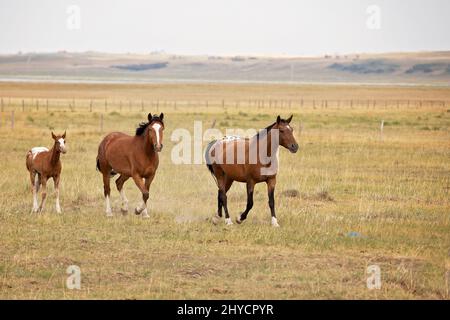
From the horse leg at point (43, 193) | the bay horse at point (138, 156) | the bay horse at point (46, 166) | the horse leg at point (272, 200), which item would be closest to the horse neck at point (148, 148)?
the bay horse at point (138, 156)

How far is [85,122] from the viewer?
150 ft

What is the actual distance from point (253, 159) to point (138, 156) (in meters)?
2.41

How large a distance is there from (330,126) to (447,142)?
10912 mm

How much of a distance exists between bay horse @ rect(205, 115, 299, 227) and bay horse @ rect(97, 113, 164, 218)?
1246mm

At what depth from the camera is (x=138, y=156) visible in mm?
16297

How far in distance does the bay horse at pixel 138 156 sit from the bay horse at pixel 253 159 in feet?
4.09

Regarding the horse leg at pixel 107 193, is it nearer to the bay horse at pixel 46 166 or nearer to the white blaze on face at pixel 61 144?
the bay horse at pixel 46 166

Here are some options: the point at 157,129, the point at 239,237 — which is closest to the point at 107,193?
the point at 157,129

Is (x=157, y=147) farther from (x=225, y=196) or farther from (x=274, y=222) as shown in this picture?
(x=274, y=222)

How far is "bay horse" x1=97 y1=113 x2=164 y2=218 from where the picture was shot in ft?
52.4

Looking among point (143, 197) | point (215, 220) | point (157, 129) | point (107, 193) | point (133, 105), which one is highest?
point (157, 129)
